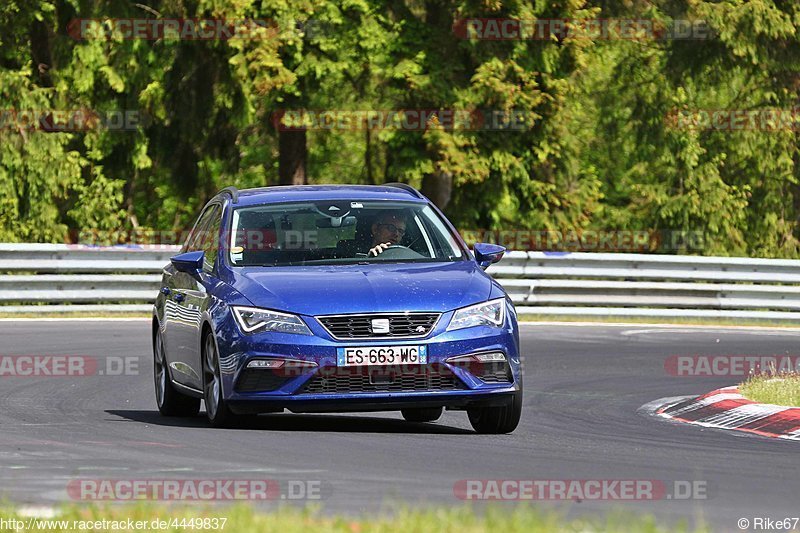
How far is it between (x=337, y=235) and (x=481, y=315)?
143 cm

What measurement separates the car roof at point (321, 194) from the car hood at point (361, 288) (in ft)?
3.08

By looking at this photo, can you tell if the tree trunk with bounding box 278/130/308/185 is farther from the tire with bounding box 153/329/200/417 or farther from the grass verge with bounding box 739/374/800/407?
the tire with bounding box 153/329/200/417

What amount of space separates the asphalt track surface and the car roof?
1513 millimetres

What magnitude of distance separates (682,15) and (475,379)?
27.2 meters

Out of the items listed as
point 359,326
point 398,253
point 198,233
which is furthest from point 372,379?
point 198,233
